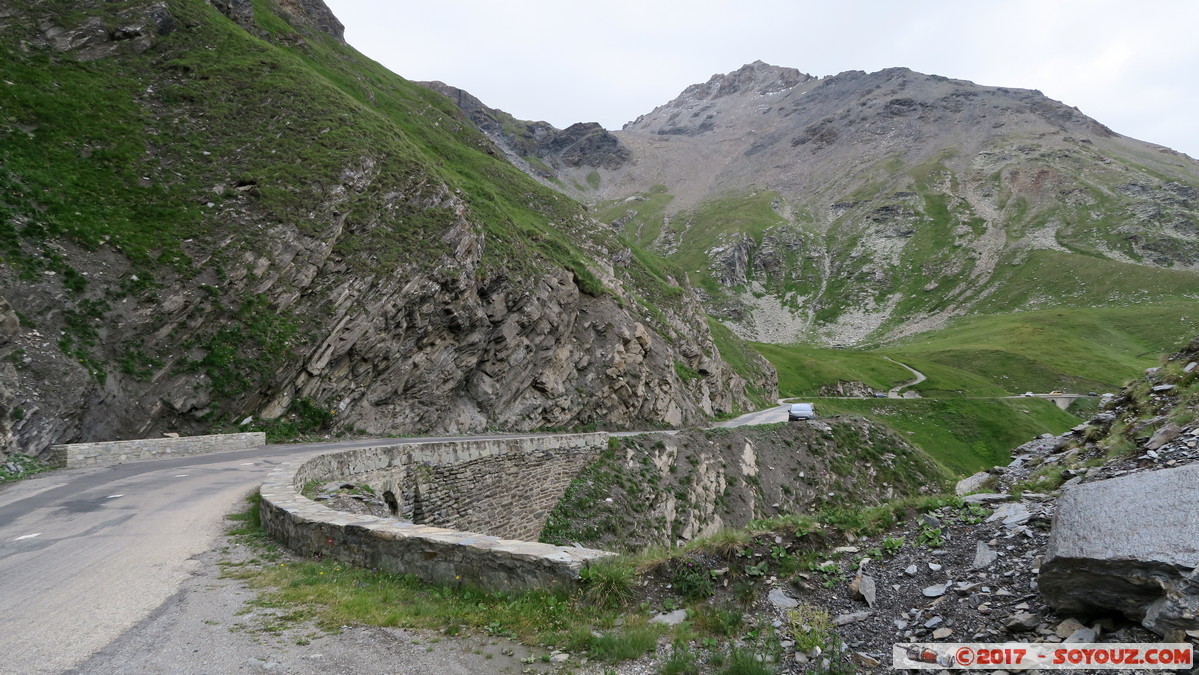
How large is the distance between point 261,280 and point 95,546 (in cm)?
2287

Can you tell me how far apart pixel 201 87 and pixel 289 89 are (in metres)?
6.03

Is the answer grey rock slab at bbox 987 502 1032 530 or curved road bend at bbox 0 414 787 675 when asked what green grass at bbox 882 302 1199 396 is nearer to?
grey rock slab at bbox 987 502 1032 530

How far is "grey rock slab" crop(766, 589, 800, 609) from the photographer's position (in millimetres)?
7023

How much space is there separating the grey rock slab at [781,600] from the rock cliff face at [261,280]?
2564cm

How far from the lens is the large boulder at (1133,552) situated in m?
4.23

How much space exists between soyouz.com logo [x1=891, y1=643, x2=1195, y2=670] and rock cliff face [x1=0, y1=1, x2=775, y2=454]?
89.7 ft

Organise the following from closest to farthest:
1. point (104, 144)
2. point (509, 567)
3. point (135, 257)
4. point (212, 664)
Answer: point (212, 664), point (509, 567), point (135, 257), point (104, 144)

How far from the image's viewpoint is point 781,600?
717 centimetres

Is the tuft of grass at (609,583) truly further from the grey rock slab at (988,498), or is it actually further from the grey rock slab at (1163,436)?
the grey rock slab at (1163,436)

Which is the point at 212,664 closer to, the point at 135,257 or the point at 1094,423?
the point at 1094,423

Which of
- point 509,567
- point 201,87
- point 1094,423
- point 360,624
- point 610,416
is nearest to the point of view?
point 360,624

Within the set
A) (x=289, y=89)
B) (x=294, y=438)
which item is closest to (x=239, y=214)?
(x=294, y=438)

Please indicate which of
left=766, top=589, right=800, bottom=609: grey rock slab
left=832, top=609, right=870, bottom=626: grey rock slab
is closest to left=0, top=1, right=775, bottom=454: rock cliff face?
left=766, top=589, right=800, bottom=609: grey rock slab

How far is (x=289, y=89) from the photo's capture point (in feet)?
137
